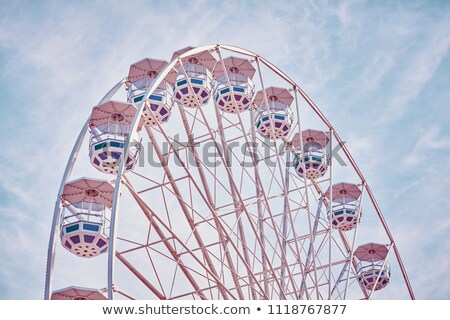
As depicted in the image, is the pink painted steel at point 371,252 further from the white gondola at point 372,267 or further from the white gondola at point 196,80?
the white gondola at point 196,80

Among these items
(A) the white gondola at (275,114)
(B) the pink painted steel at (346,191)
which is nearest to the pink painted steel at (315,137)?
(A) the white gondola at (275,114)

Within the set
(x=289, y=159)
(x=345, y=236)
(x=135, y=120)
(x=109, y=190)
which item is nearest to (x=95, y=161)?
(x=109, y=190)

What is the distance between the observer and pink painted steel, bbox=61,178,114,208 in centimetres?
2034

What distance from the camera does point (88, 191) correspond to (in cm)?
2061

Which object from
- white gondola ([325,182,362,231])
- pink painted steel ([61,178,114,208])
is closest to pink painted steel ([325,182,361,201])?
white gondola ([325,182,362,231])

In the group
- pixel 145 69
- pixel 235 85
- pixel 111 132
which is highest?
pixel 235 85

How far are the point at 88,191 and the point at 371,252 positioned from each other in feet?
42.9

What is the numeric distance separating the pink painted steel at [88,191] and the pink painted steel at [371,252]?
1220 centimetres

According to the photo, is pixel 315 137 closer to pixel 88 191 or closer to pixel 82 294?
pixel 88 191

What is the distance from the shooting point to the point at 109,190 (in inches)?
810

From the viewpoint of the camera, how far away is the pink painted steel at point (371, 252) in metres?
29.7

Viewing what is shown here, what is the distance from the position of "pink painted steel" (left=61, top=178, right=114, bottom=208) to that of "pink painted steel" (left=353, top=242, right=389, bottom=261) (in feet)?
40.0

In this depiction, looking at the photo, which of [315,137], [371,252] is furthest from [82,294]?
[371,252]

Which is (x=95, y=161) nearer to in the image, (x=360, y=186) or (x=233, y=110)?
(x=233, y=110)
